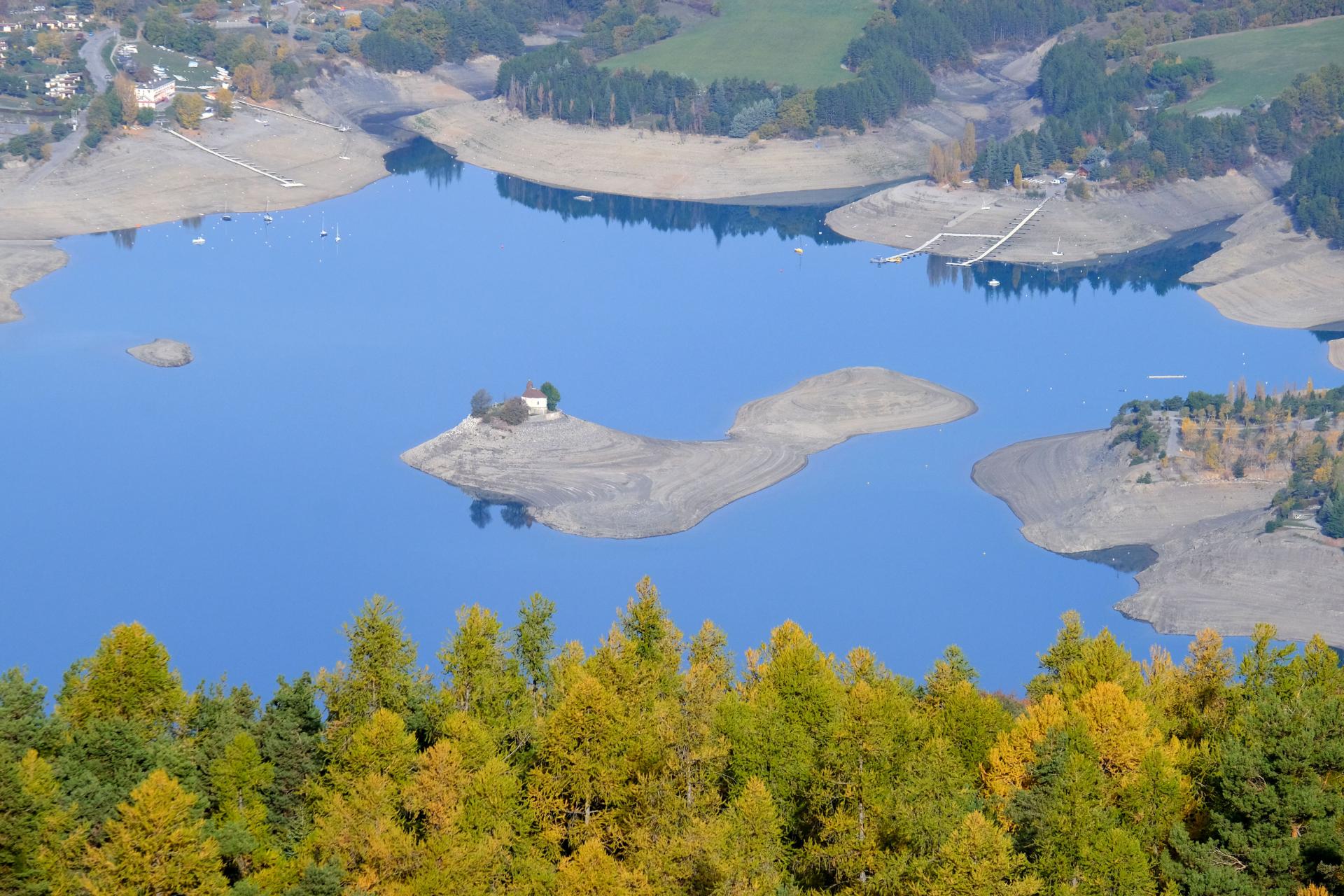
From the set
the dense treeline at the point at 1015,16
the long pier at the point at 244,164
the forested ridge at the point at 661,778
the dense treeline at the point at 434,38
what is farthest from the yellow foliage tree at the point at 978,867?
the dense treeline at the point at 1015,16

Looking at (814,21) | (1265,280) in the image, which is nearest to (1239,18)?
(814,21)

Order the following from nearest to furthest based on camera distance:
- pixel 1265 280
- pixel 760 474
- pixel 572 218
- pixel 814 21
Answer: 1. pixel 760 474
2. pixel 1265 280
3. pixel 572 218
4. pixel 814 21

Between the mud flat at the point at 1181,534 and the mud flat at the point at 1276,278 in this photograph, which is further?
the mud flat at the point at 1276,278

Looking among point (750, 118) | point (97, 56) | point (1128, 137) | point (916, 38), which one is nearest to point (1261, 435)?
point (1128, 137)

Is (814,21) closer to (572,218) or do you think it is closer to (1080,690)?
(572,218)

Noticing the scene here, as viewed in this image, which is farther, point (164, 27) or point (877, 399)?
point (164, 27)

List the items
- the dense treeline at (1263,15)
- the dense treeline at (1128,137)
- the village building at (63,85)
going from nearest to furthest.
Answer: the dense treeline at (1128,137), the village building at (63,85), the dense treeline at (1263,15)

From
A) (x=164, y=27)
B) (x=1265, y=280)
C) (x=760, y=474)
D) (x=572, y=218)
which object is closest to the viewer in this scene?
(x=760, y=474)

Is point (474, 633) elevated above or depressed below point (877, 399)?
above

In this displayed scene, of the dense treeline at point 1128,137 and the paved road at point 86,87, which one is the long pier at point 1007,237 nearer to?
the dense treeline at point 1128,137
